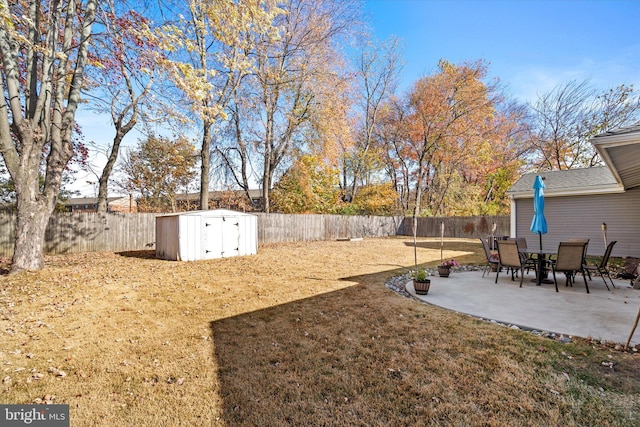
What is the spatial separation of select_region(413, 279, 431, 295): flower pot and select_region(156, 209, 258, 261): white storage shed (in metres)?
5.84

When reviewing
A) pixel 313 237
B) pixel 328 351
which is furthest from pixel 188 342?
pixel 313 237

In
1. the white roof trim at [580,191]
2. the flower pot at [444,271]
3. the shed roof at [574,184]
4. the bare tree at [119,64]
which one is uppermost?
the bare tree at [119,64]

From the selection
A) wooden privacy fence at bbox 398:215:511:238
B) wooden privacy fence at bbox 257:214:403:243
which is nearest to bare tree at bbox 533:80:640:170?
wooden privacy fence at bbox 398:215:511:238

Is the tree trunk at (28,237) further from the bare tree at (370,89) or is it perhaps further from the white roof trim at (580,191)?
the bare tree at (370,89)

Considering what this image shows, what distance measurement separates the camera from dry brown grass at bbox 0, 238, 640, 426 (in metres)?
1.86

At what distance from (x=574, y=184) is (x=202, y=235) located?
12.2 m

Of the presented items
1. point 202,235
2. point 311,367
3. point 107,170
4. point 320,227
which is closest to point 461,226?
point 320,227

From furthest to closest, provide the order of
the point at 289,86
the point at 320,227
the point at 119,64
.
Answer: the point at 320,227, the point at 289,86, the point at 119,64

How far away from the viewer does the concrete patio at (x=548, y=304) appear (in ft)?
10.6

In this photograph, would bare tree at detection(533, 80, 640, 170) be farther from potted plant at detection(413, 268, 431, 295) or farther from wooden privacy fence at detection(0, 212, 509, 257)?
potted plant at detection(413, 268, 431, 295)

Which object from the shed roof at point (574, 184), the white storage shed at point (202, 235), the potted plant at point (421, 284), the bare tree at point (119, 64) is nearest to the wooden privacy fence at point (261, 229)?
the bare tree at point (119, 64)

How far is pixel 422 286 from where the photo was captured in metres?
4.68

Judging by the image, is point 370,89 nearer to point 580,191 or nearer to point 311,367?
point 580,191

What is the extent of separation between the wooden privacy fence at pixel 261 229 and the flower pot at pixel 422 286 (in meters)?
9.12
